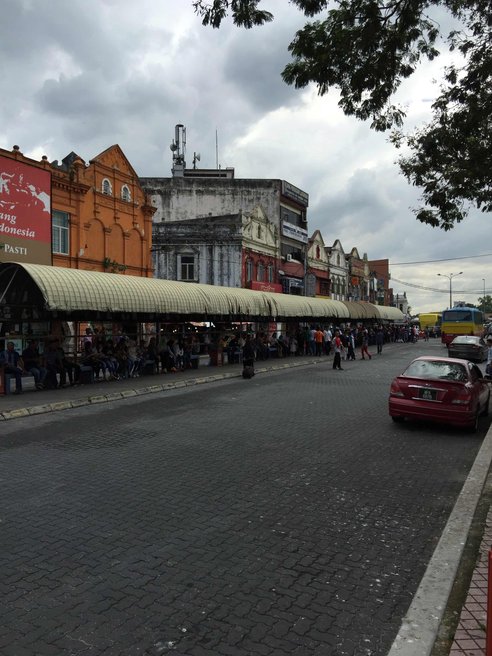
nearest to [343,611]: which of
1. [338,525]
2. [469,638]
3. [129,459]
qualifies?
[469,638]

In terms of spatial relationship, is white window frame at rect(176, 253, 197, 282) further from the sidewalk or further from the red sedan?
the red sedan

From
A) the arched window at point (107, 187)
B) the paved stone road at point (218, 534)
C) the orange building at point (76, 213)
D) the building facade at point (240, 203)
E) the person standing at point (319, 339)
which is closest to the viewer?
the paved stone road at point (218, 534)

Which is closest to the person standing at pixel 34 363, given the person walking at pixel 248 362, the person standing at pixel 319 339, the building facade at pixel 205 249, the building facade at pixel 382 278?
the person walking at pixel 248 362

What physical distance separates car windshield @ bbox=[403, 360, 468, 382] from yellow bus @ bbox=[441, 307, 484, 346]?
33637 millimetres

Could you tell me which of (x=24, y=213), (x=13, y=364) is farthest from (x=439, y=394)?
(x=24, y=213)

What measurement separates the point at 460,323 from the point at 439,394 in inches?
1384

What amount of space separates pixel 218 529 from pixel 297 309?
2665cm

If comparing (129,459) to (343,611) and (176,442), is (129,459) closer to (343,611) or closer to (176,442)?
(176,442)

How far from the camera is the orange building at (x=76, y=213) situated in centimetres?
2336

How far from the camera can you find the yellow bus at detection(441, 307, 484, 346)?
42.2 metres

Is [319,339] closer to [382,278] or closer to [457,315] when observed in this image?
[457,315]

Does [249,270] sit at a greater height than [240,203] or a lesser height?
lesser

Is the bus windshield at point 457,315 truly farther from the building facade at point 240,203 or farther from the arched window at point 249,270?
the arched window at point 249,270

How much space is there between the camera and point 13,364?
15.6m
